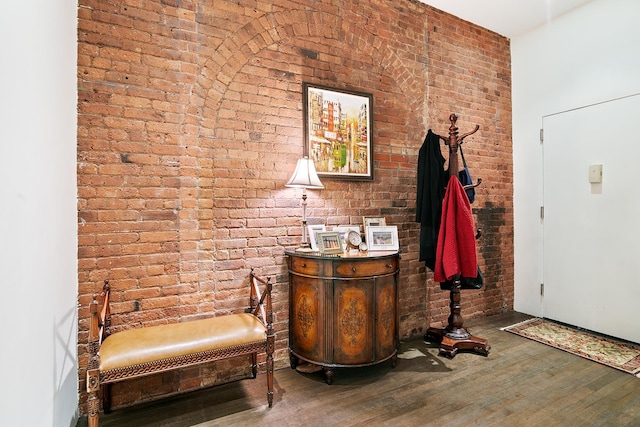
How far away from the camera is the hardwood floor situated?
82.0 inches

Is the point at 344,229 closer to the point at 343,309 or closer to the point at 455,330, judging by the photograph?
the point at 343,309

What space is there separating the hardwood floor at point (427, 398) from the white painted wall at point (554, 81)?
1.54m

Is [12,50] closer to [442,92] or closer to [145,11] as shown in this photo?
[145,11]

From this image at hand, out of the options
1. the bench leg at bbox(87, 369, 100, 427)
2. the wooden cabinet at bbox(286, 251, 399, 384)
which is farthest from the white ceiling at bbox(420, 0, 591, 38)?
the bench leg at bbox(87, 369, 100, 427)

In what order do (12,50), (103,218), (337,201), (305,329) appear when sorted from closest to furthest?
(12,50), (103,218), (305,329), (337,201)

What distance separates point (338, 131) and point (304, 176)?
0.71 metres

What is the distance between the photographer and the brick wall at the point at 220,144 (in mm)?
2256

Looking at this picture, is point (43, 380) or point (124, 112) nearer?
point (43, 380)

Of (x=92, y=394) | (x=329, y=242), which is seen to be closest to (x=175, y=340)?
(x=92, y=394)

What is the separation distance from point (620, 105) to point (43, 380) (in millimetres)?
4980

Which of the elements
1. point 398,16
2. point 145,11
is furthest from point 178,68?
point 398,16

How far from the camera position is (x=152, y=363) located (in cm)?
190

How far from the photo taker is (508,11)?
3.70 meters

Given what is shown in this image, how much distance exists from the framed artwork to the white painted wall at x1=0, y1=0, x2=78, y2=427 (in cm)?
174
